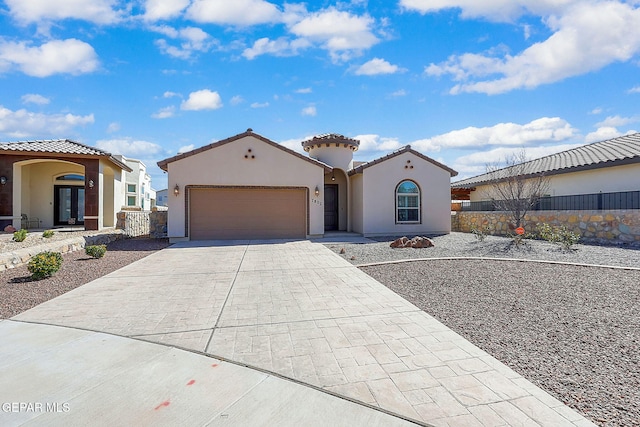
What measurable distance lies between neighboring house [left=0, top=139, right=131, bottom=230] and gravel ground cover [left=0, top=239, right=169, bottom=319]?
5.70m

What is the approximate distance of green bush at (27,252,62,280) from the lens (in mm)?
7148

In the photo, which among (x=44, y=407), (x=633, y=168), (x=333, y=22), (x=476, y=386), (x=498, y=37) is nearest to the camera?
(x=44, y=407)

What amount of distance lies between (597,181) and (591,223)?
2.40 m

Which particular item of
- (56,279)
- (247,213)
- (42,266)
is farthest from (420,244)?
(42,266)

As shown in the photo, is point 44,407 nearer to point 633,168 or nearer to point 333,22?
point 333,22

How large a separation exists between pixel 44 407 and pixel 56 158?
1647 centimetres

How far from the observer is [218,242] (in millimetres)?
14000

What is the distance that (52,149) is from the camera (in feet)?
50.1

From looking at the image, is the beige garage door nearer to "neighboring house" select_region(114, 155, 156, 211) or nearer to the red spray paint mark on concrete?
the red spray paint mark on concrete

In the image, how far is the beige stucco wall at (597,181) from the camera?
533 inches

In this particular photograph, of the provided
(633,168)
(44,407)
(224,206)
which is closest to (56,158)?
(224,206)

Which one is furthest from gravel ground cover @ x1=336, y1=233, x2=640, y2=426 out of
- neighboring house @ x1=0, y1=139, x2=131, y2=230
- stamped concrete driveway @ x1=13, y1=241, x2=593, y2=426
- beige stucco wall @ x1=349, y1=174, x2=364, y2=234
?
neighboring house @ x1=0, y1=139, x2=131, y2=230

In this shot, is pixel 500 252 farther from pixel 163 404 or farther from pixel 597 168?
pixel 163 404

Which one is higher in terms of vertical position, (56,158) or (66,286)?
(56,158)
